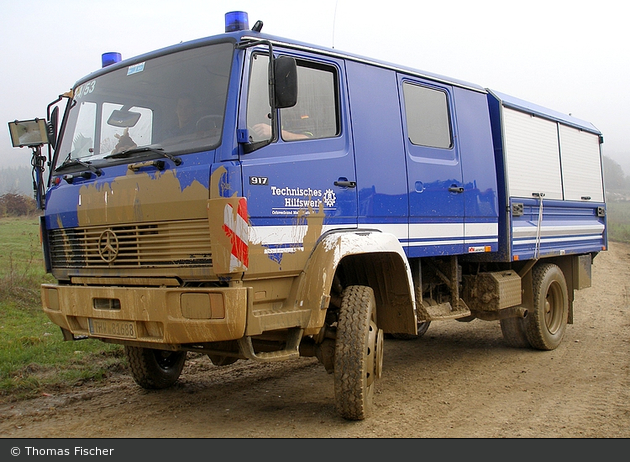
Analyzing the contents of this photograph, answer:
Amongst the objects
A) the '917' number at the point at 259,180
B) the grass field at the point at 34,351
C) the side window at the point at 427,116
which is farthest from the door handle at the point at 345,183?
the grass field at the point at 34,351

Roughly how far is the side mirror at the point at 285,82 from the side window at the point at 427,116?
175 centimetres

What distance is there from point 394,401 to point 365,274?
111cm

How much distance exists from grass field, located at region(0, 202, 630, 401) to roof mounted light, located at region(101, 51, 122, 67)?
242cm

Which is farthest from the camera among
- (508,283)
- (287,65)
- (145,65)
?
(508,283)

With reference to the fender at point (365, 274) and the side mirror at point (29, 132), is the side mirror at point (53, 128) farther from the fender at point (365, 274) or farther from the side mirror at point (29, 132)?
the fender at point (365, 274)

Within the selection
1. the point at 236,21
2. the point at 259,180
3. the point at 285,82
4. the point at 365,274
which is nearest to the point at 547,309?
the point at 365,274

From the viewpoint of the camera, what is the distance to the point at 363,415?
450 cm

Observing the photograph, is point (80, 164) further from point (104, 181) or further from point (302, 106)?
point (302, 106)

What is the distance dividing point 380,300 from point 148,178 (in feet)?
7.52

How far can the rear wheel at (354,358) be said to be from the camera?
4.41 metres

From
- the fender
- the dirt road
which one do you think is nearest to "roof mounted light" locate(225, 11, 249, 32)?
the fender
